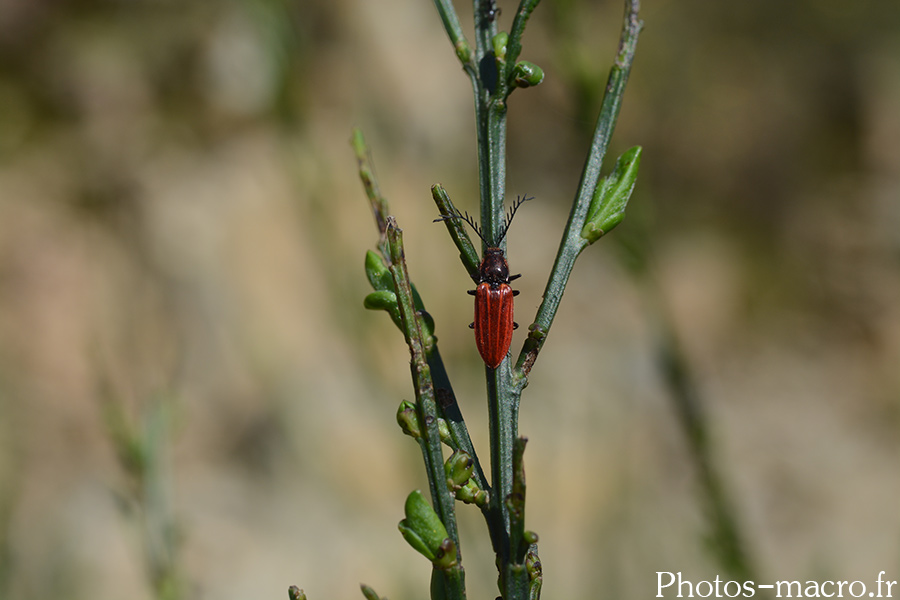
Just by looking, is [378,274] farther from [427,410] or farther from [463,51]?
[463,51]

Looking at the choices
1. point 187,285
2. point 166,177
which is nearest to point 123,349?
point 187,285

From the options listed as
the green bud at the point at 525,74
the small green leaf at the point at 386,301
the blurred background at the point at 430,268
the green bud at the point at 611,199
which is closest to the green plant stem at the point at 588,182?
the green bud at the point at 611,199

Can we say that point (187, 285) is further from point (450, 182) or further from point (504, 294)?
point (504, 294)

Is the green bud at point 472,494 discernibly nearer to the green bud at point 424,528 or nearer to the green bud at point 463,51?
the green bud at point 424,528

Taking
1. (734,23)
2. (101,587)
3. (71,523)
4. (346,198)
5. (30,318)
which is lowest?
(101,587)

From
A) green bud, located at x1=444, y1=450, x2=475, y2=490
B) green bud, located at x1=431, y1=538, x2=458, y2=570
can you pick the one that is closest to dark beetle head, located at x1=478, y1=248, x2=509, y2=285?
green bud, located at x1=444, y1=450, x2=475, y2=490

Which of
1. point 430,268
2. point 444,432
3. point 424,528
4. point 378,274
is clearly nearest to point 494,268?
point 378,274
